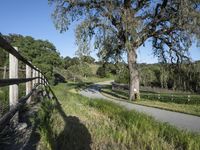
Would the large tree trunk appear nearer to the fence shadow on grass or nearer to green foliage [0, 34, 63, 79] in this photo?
the fence shadow on grass

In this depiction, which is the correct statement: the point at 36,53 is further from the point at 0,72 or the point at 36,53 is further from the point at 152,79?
the point at 0,72

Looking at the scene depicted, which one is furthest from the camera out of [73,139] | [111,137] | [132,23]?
[132,23]

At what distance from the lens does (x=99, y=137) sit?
261 inches

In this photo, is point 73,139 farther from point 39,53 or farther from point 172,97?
point 39,53

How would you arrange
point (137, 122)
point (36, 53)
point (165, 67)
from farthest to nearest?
point (36, 53) < point (165, 67) < point (137, 122)

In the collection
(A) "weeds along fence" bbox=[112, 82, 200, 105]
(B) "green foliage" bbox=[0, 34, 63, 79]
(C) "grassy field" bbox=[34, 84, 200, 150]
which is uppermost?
(B) "green foliage" bbox=[0, 34, 63, 79]

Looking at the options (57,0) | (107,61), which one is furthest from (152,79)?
(57,0)

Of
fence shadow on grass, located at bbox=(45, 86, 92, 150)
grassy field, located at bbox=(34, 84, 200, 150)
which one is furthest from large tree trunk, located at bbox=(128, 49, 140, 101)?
fence shadow on grass, located at bbox=(45, 86, 92, 150)

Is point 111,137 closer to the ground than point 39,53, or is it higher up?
closer to the ground

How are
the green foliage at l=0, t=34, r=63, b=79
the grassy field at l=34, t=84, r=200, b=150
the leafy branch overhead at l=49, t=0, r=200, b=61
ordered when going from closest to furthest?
1. the grassy field at l=34, t=84, r=200, b=150
2. the leafy branch overhead at l=49, t=0, r=200, b=61
3. the green foliage at l=0, t=34, r=63, b=79

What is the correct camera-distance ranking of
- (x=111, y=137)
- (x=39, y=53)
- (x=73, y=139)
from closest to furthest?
(x=73, y=139) < (x=111, y=137) < (x=39, y=53)

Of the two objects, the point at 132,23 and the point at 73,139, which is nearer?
the point at 73,139

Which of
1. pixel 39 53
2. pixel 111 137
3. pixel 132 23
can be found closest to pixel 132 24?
pixel 132 23

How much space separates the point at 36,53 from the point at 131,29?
1393 inches
